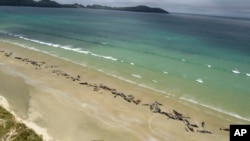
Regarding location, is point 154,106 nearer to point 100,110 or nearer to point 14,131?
point 100,110

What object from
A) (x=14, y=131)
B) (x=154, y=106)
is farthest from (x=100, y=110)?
(x=14, y=131)

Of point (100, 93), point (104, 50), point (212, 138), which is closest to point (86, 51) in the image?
point (104, 50)

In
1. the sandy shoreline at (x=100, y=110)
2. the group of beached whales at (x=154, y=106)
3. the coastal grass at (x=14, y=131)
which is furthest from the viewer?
the group of beached whales at (x=154, y=106)

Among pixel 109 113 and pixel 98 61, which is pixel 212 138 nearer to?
pixel 109 113

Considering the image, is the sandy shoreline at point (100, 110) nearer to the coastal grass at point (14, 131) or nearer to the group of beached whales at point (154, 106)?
the group of beached whales at point (154, 106)

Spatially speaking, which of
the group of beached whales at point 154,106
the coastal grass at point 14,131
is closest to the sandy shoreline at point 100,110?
the group of beached whales at point 154,106
